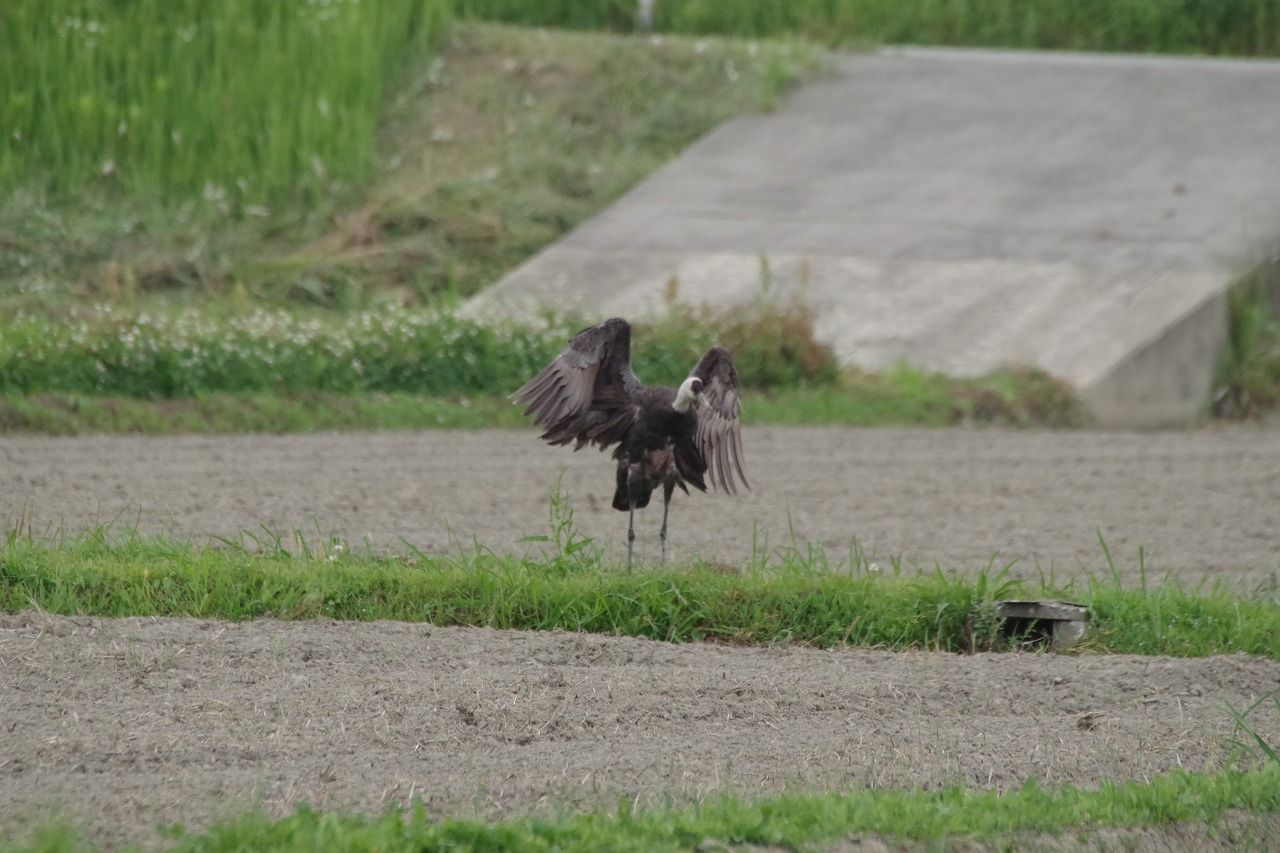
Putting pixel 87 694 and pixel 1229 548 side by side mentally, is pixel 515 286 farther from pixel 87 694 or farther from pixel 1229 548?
pixel 87 694

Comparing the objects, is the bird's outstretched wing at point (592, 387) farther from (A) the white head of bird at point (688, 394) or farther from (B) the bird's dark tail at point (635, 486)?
(A) the white head of bird at point (688, 394)

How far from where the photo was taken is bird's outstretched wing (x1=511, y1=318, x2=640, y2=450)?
22.7 feet

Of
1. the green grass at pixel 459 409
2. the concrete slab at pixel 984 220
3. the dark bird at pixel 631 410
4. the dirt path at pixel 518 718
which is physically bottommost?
the dirt path at pixel 518 718

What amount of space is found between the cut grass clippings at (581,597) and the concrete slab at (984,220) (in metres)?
5.19

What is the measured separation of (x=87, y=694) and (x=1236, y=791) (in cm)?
328

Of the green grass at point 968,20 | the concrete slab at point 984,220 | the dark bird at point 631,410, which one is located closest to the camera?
the dark bird at point 631,410

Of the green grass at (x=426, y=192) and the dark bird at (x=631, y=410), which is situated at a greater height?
the green grass at (x=426, y=192)

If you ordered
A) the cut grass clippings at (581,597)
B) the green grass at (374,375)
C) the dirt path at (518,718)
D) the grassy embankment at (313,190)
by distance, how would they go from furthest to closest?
1. the grassy embankment at (313,190)
2. the green grass at (374,375)
3. the cut grass clippings at (581,597)
4. the dirt path at (518,718)

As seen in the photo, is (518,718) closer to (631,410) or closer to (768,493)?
(631,410)

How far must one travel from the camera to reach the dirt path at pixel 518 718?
4742mm

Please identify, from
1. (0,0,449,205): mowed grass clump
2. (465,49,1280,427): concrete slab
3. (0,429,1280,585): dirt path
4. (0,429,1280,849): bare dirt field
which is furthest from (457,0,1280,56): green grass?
(0,429,1280,849): bare dirt field

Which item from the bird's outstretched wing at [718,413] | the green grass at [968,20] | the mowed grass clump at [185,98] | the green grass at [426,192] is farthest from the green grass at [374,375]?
the green grass at [968,20]

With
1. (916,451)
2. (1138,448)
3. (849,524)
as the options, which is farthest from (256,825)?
(1138,448)

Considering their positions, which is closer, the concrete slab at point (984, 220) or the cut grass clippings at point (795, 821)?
the cut grass clippings at point (795, 821)
